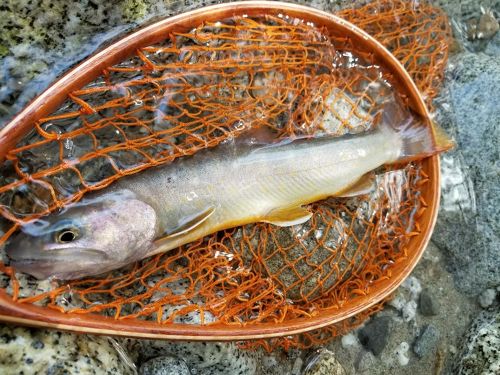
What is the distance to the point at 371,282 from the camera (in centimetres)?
383

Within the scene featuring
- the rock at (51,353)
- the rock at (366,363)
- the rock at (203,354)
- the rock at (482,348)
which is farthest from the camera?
the rock at (366,363)

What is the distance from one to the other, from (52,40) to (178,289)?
1.91 m

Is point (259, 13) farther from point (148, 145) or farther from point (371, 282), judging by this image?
point (371, 282)

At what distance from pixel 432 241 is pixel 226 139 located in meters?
2.25

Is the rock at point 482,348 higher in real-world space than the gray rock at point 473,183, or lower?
lower

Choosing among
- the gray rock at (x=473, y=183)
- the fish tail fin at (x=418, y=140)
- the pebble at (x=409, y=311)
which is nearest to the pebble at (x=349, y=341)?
the pebble at (x=409, y=311)

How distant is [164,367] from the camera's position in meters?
3.53

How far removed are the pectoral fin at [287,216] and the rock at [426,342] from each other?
5.35ft

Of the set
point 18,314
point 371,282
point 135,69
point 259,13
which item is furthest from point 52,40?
point 371,282

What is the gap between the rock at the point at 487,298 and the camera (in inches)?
175

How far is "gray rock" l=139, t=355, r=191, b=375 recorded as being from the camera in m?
3.51

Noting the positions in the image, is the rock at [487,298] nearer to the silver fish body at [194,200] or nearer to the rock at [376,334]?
the rock at [376,334]

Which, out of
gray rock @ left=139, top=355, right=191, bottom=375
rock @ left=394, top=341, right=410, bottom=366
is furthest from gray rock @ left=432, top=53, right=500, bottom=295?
gray rock @ left=139, top=355, right=191, bottom=375

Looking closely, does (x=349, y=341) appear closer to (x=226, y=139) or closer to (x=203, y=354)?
(x=203, y=354)
